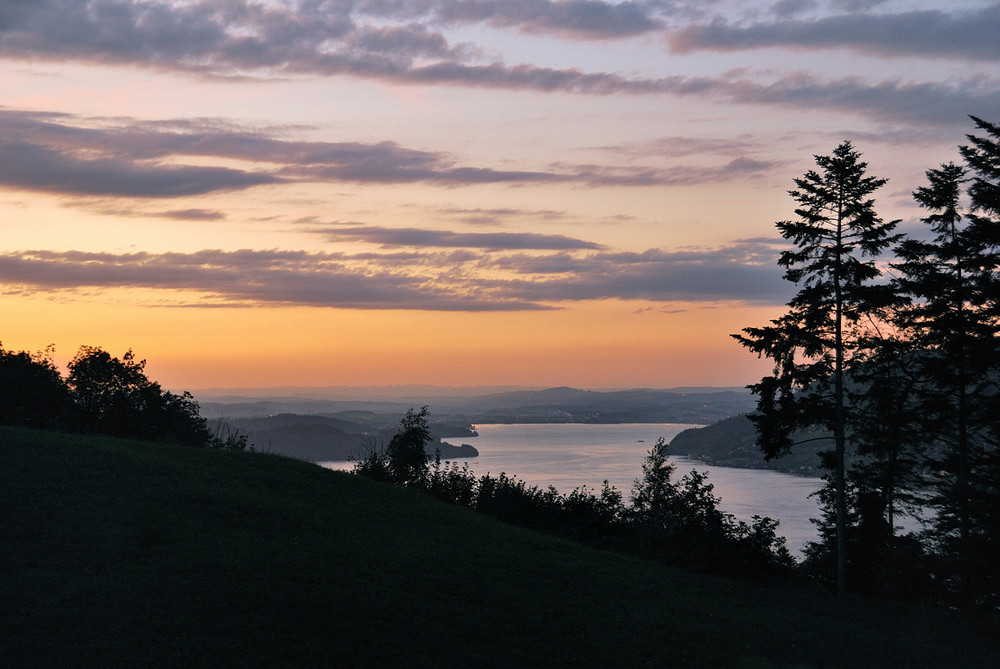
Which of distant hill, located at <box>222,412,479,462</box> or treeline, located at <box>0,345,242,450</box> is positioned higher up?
treeline, located at <box>0,345,242,450</box>

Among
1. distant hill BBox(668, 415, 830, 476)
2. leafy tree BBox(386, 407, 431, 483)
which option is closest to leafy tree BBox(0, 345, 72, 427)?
leafy tree BBox(386, 407, 431, 483)

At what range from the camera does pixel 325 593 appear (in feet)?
40.9

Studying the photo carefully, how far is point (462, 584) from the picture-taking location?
14469mm

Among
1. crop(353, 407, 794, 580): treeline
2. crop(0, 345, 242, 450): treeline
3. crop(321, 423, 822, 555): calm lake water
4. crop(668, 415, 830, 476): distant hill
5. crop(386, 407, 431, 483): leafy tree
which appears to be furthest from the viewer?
crop(668, 415, 830, 476): distant hill

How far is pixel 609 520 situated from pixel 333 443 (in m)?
51.7

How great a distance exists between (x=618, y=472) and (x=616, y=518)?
4302cm

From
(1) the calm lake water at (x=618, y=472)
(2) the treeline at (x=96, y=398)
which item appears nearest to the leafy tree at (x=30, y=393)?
(2) the treeline at (x=96, y=398)

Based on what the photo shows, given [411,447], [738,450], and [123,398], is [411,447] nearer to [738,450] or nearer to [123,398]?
[123,398]

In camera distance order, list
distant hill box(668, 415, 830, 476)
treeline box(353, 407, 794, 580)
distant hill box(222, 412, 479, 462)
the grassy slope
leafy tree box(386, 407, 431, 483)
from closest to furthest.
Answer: the grassy slope < treeline box(353, 407, 794, 580) < leafy tree box(386, 407, 431, 483) < distant hill box(222, 412, 479, 462) < distant hill box(668, 415, 830, 476)

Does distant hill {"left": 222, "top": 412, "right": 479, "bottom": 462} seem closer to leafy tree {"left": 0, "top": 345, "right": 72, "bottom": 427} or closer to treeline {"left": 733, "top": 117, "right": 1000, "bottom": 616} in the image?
leafy tree {"left": 0, "top": 345, "right": 72, "bottom": 427}

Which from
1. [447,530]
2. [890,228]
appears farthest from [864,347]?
[447,530]

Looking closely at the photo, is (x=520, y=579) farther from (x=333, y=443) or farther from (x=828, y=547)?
(x=333, y=443)

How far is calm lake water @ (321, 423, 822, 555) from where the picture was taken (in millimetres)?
51406

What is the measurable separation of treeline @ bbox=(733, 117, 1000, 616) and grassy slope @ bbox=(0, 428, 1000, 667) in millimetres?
6119
